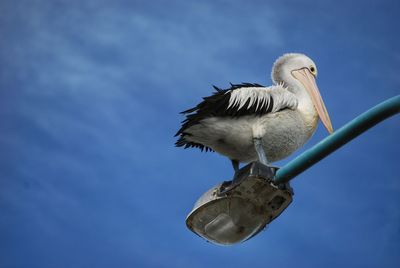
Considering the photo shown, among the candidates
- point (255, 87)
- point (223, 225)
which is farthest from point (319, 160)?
point (255, 87)

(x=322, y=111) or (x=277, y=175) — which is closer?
(x=277, y=175)

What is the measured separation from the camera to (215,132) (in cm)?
649

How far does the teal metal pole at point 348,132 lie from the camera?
4.03 m

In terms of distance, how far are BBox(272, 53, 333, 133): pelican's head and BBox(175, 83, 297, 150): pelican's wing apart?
0.52 m

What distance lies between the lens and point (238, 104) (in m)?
6.41

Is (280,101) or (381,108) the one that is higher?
(280,101)

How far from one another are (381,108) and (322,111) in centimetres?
281

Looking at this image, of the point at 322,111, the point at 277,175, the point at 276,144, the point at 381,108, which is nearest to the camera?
the point at 381,108

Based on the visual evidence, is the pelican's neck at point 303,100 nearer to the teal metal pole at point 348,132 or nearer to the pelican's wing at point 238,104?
the pelican's wing at point 238,104

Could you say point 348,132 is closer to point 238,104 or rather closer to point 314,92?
Answer: point 238,104

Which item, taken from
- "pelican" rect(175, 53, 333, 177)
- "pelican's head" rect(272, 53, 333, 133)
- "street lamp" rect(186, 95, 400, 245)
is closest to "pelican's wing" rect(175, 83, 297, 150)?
"pelican" rect(175, 53, 333, 177)

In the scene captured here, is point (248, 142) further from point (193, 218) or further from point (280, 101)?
point (193, 218)

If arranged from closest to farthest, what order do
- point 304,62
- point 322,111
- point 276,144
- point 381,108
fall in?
point 381,108 → point 276,144 → point 322,111 → point 304,62

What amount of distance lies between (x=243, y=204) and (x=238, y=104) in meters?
1.85
